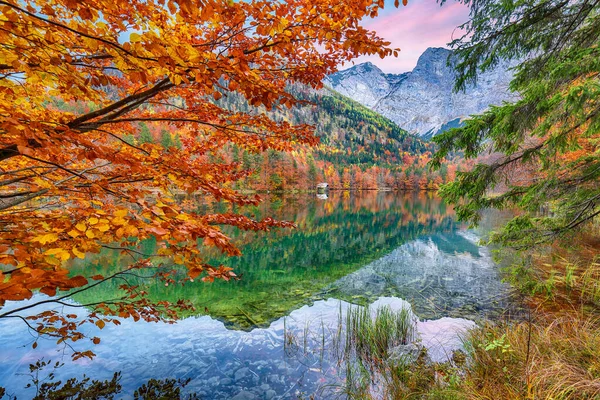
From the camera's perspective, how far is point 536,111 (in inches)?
201

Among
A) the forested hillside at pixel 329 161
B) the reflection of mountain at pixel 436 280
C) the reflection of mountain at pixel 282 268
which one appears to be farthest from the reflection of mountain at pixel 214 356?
the forested hillside at pixel 329 161

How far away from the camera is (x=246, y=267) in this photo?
13344 mm

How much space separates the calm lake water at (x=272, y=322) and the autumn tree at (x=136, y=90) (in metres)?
2.41

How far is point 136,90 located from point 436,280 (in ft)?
40.2

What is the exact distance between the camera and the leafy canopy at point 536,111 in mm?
4676

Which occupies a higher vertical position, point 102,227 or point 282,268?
point 102,227

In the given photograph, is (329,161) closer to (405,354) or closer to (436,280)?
(436,280)

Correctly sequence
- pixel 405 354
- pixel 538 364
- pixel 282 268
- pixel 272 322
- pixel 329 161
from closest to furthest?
pixel 538 364
pixel 405 354
pixel 272 322
pixel 282 268
pixel 329 161

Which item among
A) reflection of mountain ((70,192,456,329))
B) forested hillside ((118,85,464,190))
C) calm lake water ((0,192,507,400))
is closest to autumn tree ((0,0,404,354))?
forested hillside ((118,85,464,190))

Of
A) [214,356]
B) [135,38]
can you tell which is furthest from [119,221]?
[214,356]

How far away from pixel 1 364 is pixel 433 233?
24.9 meters

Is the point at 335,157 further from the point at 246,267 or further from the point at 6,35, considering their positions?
the point at 6,35

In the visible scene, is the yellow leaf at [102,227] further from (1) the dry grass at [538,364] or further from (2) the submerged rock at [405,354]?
(2) the submerged rock at [405,354]

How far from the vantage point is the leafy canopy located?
4676mm
